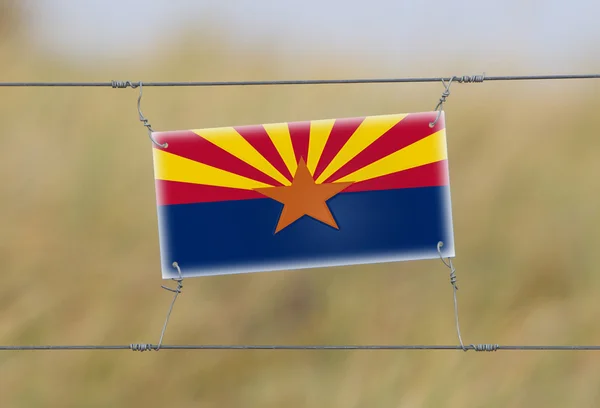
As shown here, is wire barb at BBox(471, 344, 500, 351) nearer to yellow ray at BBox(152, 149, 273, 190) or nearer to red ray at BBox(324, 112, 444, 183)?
red ray at BBox(324, 112, 444, 183)

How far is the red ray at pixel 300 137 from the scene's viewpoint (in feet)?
10.7

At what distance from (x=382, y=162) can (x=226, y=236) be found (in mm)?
803

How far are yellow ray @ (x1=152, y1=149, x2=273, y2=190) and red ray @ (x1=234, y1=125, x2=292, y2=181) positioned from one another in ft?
0.37

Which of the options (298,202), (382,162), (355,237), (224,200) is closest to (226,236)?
(224,200)

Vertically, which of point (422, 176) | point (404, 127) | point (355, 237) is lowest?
point (355, 237)

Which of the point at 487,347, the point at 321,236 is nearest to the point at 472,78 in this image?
the point at 321,236

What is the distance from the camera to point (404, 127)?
3279 millimetres

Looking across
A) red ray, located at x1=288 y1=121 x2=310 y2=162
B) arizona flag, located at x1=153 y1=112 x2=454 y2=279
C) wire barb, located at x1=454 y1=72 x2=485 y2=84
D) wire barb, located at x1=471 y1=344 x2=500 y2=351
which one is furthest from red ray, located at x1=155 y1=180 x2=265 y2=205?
wire barb, located at x1=471 y1=344 x2=500 y2=351

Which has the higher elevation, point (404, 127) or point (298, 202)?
point (404, 127)

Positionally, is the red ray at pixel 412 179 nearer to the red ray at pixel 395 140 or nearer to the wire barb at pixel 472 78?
the red ray at pixel 395 140

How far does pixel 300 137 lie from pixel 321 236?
0.47m

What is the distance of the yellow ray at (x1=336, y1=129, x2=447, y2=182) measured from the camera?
129 inches

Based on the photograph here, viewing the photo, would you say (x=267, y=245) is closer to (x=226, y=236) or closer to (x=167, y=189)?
(x=226, y=236)

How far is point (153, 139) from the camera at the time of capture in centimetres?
326
